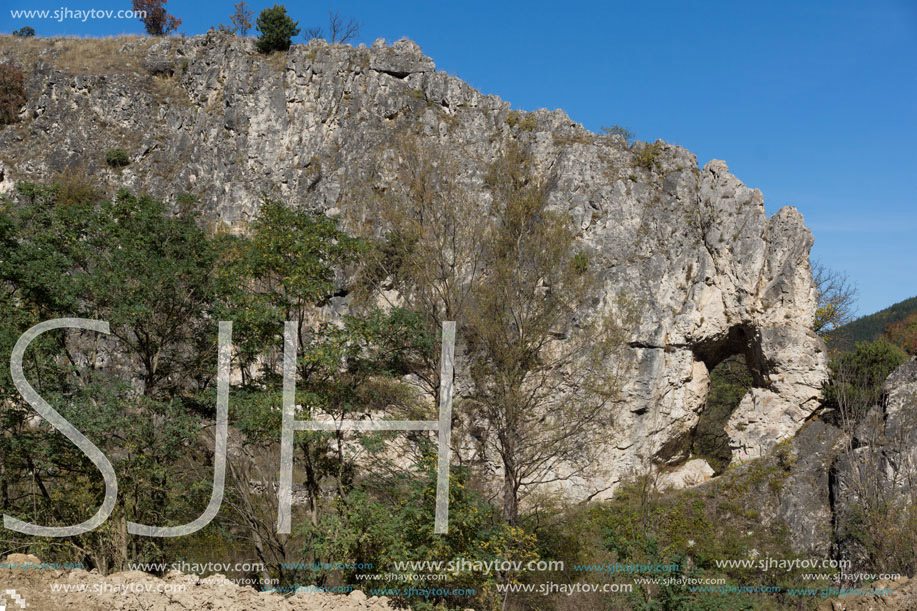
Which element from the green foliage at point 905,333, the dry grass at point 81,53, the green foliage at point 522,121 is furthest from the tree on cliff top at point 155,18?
the green foliage at point 905,333

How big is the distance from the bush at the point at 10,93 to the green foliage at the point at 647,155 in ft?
113

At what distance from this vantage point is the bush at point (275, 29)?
34.2 meters

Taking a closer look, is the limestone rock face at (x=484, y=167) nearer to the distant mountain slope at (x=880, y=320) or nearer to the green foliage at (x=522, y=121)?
the green foliage at (x=522, y=121)

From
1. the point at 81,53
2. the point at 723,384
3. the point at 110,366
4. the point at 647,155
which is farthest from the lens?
the point at 81,53

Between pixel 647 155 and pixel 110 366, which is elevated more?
pixel 647 155

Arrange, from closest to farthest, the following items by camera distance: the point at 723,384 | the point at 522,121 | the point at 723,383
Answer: the point at 522,121
the point at 723,384
the point at 723,383

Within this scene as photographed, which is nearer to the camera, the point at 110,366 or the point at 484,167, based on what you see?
the point at 110,366

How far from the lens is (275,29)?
34.4m

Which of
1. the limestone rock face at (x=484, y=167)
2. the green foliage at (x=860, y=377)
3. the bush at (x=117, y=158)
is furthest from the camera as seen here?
the bush at (x=117, y=158)

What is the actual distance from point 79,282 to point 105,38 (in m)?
36.5

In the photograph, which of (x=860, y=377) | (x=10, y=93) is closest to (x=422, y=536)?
(x=860, y=377)

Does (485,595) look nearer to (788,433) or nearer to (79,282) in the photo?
(79,282)

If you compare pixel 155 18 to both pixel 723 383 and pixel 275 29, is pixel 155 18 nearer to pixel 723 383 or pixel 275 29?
pixel 275 29

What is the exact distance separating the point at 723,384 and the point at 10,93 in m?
44.1
